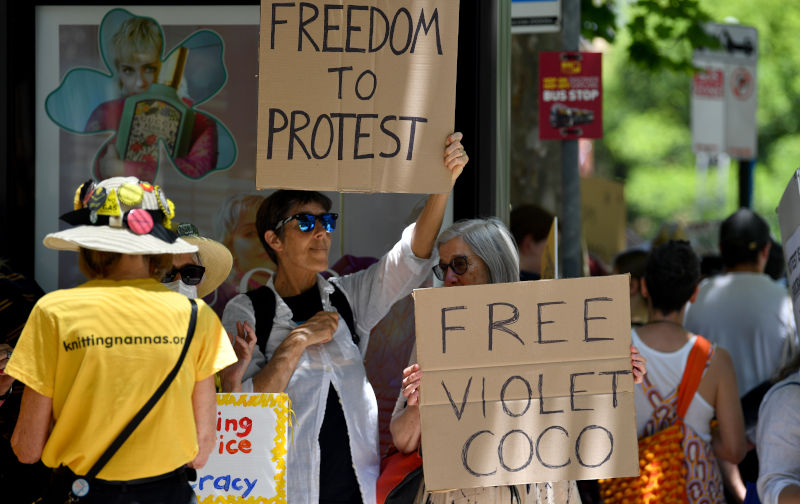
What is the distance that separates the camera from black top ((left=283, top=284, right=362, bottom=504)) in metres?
3.82

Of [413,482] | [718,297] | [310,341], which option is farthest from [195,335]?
[718,297]

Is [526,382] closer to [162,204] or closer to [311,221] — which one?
[311,221]

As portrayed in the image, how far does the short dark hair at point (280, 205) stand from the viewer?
4.01m

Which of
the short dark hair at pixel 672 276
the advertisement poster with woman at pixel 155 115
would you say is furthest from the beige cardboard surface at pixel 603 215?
the advertisement poster with woman at pixel 155 115

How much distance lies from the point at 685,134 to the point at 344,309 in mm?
33330

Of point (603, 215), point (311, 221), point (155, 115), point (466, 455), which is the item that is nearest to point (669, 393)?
point (466, 455)

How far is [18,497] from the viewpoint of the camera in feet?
12.6

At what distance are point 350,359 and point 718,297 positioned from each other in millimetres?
2988

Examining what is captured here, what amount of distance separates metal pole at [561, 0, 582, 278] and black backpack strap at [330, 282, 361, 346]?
228cm

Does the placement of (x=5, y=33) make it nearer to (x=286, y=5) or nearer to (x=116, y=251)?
(x=286, y=5)

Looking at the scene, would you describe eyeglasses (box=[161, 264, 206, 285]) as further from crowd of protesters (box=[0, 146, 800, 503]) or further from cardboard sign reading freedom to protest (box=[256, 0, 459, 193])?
cardboard sign reading freedom to protest (box=[256, 0, 459, 193])

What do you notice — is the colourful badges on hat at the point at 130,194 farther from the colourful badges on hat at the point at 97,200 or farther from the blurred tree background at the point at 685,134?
the blurred tree background at the point at 685,134

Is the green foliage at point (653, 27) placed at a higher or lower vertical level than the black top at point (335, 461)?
higher

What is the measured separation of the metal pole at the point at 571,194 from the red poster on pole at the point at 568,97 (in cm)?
13
